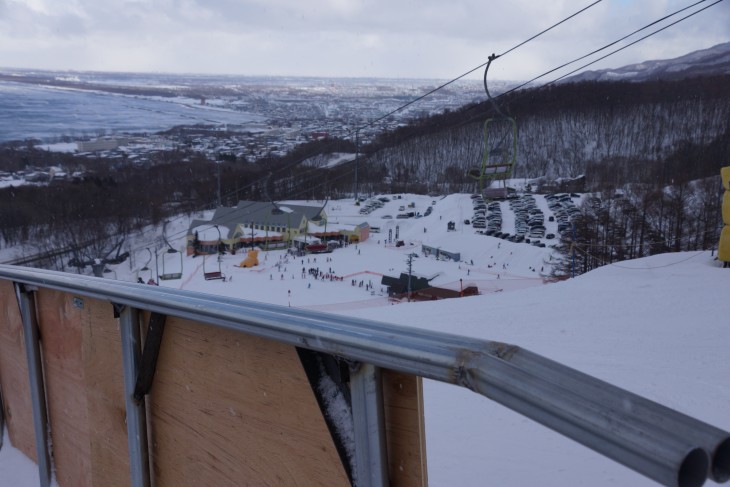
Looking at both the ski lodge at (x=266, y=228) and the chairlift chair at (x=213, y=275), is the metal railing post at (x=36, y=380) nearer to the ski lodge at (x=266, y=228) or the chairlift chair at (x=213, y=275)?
the chairlift chair at (x=213, y=275)

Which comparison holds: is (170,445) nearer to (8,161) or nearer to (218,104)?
(8,161)

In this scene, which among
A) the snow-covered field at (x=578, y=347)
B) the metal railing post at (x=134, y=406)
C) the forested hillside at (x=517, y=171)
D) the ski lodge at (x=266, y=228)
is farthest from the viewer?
the ski lodge at (x=266, y=228)

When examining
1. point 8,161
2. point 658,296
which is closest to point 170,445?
point 658,296

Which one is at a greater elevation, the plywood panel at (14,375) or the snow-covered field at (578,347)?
the plywood panel at (14,375)

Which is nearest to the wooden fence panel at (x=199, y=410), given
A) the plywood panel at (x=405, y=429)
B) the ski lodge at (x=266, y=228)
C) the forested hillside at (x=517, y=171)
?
the plywood panel at (x=405, y=429)

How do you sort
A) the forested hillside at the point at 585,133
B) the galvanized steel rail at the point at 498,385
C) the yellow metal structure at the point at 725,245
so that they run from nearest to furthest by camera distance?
the galvanized steel rail at the point at 498,385, the yellow metal structure at the point at 725,245, the forested hillside at the point at 585,133

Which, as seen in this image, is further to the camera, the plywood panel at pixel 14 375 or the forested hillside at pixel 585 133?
the forested hillside at pixel 585 133

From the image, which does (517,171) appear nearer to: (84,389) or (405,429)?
(84,389)
